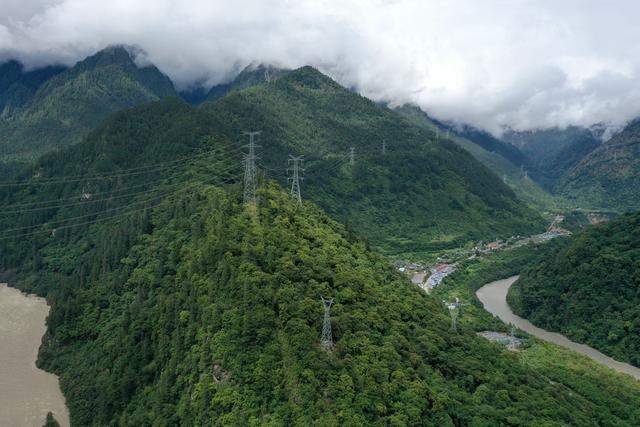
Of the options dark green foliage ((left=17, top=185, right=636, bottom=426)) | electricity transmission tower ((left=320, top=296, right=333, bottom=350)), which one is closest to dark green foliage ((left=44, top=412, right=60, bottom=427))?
dark green foliage ((left=17, top=185, right=636, bottom=426))

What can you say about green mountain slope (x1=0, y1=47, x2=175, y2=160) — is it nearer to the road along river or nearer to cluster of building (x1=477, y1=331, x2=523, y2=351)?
the road along river

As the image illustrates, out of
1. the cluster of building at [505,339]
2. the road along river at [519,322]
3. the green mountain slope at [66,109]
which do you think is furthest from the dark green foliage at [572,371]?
the green mountain slope at [66,109]

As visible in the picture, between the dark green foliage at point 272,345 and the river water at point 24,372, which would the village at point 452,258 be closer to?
the dark green foliage at point 272,345

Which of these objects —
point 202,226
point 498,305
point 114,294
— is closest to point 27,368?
point 114,294

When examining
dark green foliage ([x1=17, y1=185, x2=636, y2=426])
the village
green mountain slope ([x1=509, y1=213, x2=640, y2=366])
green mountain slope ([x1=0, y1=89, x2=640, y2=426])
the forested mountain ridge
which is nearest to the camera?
dark green foliage ([x1=17, y1=185, x2=636, y2=426])

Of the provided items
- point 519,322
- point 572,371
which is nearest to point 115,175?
point 519,322

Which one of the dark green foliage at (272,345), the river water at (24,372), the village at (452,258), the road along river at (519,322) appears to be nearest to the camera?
the dark green foliage at (272,345)

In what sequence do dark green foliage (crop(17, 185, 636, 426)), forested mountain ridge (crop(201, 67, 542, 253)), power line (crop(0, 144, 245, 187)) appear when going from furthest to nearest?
forested mountain ridge (crop(201, 67, 542, 253)), power line (crop(0, 144, 245, 187)), dark green foliage (crop(17, 185, 636, 426))
